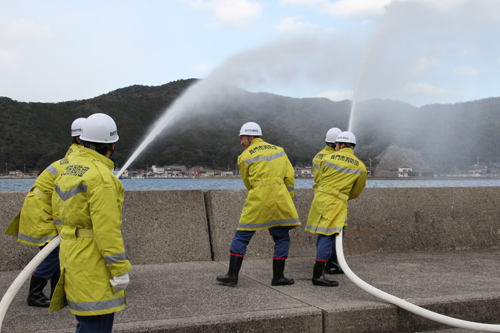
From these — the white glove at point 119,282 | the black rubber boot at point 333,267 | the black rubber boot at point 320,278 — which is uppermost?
the white glove at point 119,282

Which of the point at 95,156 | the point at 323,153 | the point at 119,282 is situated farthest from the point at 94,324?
the point at 323,153

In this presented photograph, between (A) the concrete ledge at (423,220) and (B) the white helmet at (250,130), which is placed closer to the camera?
(B) the white helmet at (250,130)

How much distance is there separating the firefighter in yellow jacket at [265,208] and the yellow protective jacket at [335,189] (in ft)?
1.35

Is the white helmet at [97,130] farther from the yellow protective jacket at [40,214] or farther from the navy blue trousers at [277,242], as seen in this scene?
the navy blue trousers at [277,242]

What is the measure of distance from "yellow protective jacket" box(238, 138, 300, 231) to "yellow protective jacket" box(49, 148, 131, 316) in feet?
8.36

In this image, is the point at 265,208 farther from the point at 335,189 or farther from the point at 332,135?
the point at 332,135

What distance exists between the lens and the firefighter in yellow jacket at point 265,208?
201 inches

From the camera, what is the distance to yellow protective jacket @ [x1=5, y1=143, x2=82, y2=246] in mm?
4262

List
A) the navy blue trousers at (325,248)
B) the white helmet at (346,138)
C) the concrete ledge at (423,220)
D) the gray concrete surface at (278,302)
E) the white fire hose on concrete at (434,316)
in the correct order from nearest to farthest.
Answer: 1. the gray concrete surface at (278,302)
2. the white fire hose on concrete at (434,316)
3. the navy blue trousers at (325,248)
4. the white helmet at (346,138)
5. the concrete ledge at (423,220)

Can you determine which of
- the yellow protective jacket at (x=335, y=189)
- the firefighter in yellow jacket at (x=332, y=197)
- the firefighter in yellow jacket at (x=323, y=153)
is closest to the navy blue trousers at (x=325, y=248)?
the firefighter in yellow jacket at (x=332, y=197)

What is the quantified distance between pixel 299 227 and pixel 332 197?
5.96ft

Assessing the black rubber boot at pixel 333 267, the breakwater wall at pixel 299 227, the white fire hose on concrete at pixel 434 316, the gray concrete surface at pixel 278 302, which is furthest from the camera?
the breakwater wall at pixel 299 227

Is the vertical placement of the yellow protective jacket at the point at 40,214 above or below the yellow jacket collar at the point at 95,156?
below

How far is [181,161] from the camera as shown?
36250 millimetres
